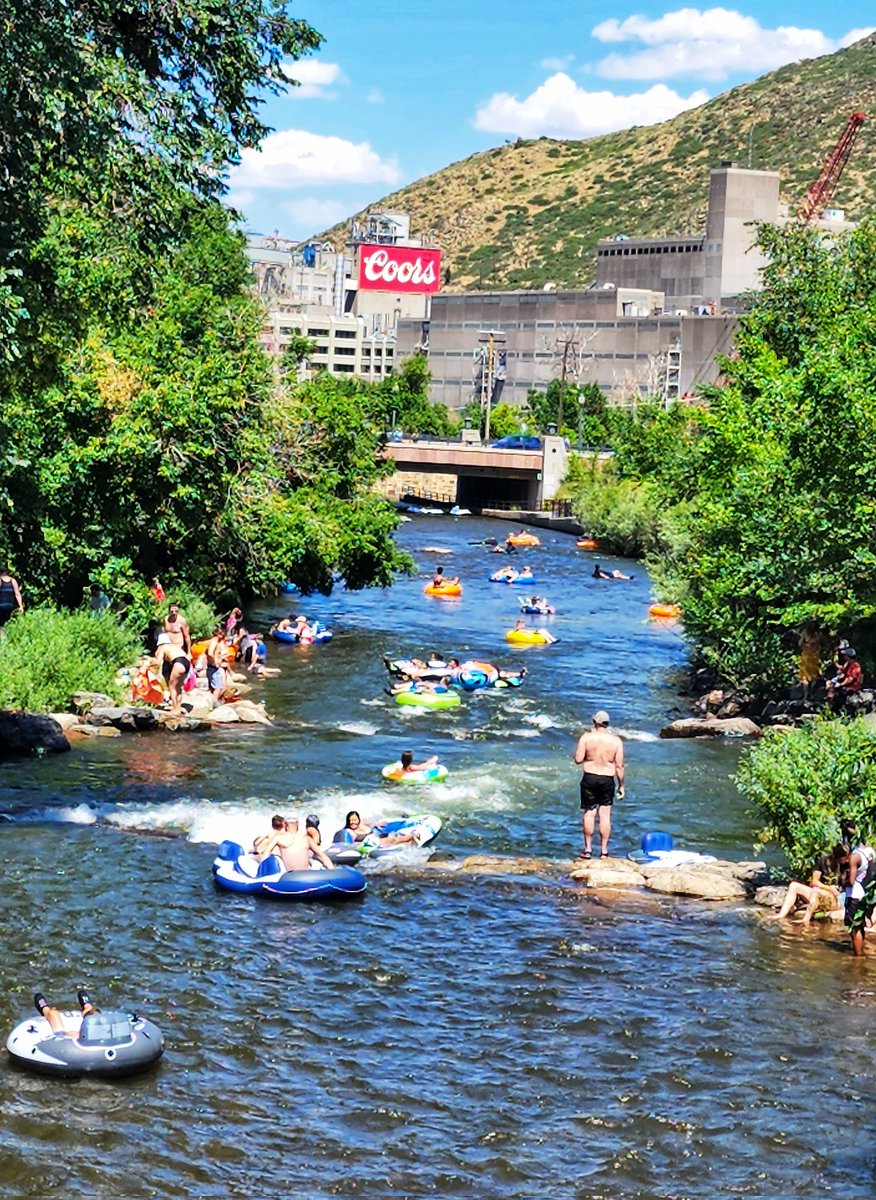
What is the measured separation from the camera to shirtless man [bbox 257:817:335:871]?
2058cm

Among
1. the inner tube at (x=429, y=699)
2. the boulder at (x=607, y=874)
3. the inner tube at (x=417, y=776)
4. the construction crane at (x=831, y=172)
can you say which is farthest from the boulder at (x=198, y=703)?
the construction crane at (x=831, y=172)

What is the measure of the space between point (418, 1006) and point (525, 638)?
3026cm

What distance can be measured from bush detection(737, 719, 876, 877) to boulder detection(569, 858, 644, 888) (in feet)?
5.42

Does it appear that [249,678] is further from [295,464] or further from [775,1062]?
[775,1062]

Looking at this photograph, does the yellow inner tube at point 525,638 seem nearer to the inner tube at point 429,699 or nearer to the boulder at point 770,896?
the inner tube at point 429,699

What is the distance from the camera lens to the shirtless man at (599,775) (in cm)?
2228

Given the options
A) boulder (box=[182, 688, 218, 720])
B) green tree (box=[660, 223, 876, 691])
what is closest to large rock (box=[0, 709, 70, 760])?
boulder (box=[182, 688, 218, 720])

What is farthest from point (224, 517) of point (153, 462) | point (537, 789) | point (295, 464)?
point (537, 789)

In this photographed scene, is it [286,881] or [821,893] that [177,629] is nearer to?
[286,881]

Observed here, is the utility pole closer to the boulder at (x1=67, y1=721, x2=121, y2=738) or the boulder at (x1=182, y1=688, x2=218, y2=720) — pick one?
the boulder at (x1=182, y1=688, x2=218, y2=720)

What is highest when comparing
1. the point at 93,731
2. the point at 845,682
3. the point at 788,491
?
the point at 788,491

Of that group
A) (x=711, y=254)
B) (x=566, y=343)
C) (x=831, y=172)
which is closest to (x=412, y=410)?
(x=566, y=343)

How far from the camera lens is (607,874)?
70.4ft

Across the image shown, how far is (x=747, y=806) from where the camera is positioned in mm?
26797
